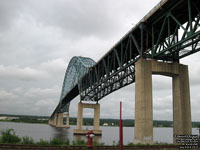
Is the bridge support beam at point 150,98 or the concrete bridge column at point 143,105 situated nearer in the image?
the concrete bridge column at point 143,105

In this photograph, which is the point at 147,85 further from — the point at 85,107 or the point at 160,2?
the point at 85,107

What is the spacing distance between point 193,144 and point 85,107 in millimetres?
55312

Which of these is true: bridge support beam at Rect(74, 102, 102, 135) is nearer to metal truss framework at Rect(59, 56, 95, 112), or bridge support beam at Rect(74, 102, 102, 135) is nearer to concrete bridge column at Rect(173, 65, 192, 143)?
metal truss framework at Rect(59, 56, 95, 112)

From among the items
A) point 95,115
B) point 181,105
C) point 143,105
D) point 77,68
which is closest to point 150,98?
point 143,105

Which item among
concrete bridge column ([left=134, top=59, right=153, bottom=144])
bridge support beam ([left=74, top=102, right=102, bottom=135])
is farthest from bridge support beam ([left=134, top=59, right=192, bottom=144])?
bridge support beam ([left=74, top=102, right=102, bottom=135])

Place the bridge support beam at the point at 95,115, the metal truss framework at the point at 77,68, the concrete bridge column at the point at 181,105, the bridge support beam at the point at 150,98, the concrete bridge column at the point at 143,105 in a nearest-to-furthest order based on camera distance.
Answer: the concrete bridge column at the point at 143,105 → the bridge support beam at the point at 150,98 → the concrete bridge column at the point at 181,105 → the bridge support beam at the point at 95,115 → the metal truss framework at the point at 77,68

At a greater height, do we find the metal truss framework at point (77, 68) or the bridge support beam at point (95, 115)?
the metal truss framework at point (77, 68)

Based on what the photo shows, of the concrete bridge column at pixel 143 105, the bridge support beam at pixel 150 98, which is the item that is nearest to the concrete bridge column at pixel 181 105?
the bridge support beam at pixel 150 98

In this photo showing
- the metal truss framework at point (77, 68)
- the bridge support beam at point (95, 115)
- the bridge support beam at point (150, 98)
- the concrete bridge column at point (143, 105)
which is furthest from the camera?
the metal truss framework at point (77, 68)

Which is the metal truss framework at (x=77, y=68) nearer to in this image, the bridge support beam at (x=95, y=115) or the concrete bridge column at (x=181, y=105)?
the bridge support beam at (x=95, y=115)

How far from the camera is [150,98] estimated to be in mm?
24047

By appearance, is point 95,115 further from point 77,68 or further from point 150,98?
point 150,98

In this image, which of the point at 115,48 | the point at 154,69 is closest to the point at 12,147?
the point at 154,69

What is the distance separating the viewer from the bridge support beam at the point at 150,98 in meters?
23.4
